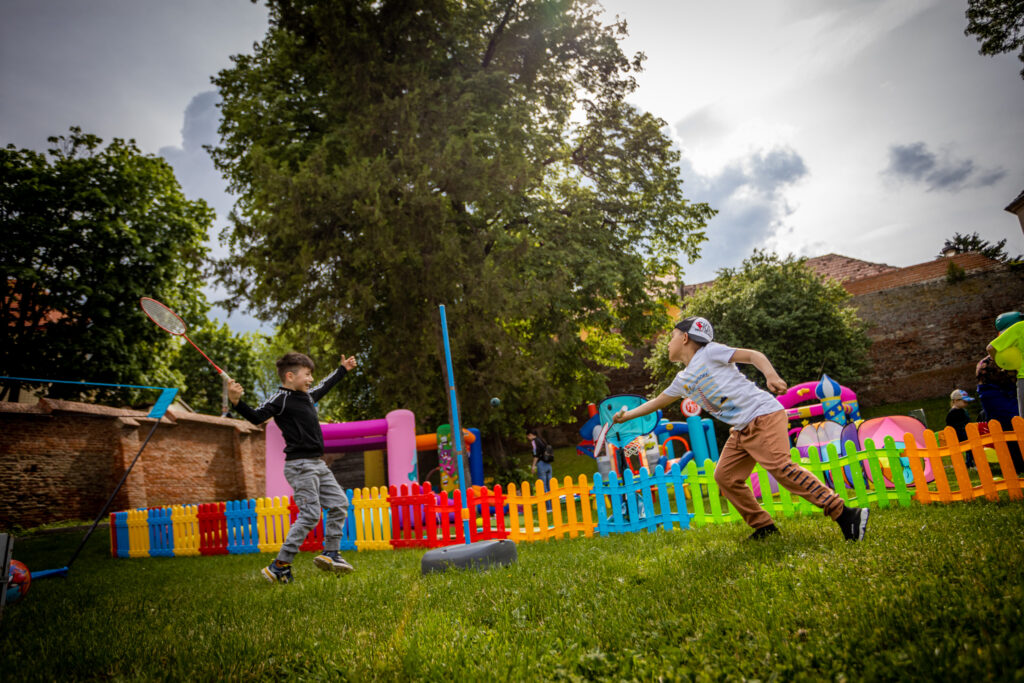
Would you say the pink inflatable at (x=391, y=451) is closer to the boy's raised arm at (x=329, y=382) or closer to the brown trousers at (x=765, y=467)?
the boy's raised arm at (x=329, y=382)

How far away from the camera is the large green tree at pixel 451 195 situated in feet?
40.8

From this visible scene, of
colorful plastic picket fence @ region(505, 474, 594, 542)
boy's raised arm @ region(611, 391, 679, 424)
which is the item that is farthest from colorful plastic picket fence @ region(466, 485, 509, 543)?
boy's raised arm @ region(611, 391, 679, 424)

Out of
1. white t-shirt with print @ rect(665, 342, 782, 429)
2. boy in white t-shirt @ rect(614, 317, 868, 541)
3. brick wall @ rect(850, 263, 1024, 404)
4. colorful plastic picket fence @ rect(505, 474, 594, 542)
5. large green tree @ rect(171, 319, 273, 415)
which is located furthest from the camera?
large green tree @ rect(171, 319, 273, 415)

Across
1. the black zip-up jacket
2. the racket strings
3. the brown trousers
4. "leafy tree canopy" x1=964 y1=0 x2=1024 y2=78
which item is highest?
"leafy tree canopy" x1=964 y1=0 x2=1024 y2=78

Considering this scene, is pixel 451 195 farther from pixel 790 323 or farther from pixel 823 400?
pixel 790 323

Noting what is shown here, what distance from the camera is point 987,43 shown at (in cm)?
466

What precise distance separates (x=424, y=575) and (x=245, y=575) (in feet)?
8.54

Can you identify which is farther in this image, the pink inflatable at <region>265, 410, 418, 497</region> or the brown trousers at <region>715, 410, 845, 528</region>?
the pink inflatable at <region>265, 410, 418, 497</region>

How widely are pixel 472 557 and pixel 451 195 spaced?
10.2 m

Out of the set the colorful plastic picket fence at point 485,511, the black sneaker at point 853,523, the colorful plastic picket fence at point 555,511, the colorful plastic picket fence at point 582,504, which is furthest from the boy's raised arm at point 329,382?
the black sneaker at point 853,523

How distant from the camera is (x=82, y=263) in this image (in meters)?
16.7

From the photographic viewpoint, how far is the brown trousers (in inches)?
151

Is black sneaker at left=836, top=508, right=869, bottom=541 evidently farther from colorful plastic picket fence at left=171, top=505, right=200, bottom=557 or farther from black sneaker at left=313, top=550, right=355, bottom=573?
colorful plastic picket fence at left=171, top=505, right=200, bottom=557

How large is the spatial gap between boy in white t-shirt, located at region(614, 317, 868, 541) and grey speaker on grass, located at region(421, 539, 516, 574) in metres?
1.54
